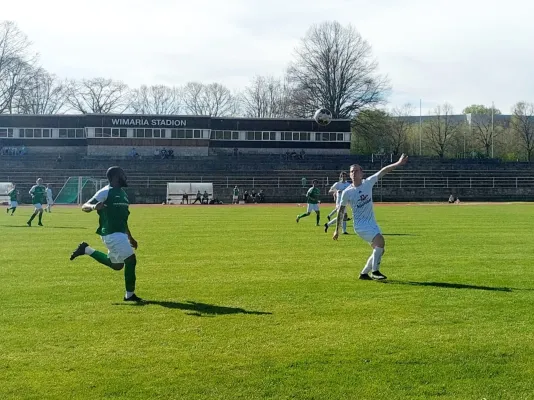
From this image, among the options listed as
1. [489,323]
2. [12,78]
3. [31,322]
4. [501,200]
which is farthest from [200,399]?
[12,78]

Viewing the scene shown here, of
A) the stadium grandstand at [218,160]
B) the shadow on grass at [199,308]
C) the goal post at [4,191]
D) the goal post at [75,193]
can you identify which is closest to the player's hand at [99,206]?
the shadow on grass at [199,308]

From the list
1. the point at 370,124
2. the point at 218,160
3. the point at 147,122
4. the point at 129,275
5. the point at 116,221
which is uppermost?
the point at 370,124

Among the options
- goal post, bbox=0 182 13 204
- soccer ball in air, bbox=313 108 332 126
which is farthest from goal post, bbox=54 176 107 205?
soccer ball in air, bbox=313 108 332 126

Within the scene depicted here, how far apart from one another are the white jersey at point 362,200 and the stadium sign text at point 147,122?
195ft

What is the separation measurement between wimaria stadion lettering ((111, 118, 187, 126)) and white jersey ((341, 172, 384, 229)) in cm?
5953

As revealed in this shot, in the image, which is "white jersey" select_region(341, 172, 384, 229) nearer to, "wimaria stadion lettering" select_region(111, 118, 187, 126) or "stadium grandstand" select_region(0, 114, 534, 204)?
"stadium grandstand" select_region(0, 114, 534, 204)

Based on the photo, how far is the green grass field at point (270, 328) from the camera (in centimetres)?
523

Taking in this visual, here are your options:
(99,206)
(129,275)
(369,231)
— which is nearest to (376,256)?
(369,231)

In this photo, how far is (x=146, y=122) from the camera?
6806 cm

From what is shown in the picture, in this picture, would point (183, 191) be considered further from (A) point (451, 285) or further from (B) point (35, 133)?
(A) point (451, 285)

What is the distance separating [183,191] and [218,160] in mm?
14453

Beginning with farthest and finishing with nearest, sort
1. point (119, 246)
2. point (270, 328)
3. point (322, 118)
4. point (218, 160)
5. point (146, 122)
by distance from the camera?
point (146, 122) < point (322, 118) < point (218, 160) < point (119, 246) < point (270, 328)

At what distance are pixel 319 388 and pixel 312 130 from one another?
6756cm

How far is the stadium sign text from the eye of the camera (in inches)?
2665
